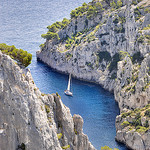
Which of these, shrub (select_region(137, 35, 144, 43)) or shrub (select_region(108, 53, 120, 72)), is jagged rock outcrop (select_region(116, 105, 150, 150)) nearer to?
shrub (select_region(137, 35, 144, 43))

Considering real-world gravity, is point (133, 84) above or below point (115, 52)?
below

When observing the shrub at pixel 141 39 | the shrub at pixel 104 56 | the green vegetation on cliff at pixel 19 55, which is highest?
the shrub at pixel 141 39

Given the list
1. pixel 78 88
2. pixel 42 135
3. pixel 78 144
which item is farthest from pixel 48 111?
pixel 78 88

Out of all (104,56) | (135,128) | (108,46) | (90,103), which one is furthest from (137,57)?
(135,128)

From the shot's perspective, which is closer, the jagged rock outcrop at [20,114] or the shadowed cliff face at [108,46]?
the jagged rock outcrop at [20,114]

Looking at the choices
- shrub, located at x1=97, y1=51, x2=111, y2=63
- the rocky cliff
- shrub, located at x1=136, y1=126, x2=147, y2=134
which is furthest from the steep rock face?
shrub, located at x1=97, y1=51, x2=111, y2=63

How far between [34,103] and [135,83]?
3020 inches

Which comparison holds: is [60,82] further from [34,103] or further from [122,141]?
[34,103]

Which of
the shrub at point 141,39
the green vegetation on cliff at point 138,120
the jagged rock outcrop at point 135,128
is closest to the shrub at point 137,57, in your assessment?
the shrub at point 141,39

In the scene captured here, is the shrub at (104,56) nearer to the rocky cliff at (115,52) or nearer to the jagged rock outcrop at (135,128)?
the rocky cliff at (115,52)

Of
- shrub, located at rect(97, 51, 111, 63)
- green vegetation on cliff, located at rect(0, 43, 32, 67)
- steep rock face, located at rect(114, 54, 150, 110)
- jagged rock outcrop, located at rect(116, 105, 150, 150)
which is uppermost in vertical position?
green vegetation on cliff, located at rect(0, 43, 32, 67)

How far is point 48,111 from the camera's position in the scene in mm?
83938

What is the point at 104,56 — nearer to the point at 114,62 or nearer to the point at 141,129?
the point at 114,62

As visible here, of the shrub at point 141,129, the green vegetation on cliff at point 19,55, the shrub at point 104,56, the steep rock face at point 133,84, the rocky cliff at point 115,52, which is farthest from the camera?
the shrub at point 104,56
